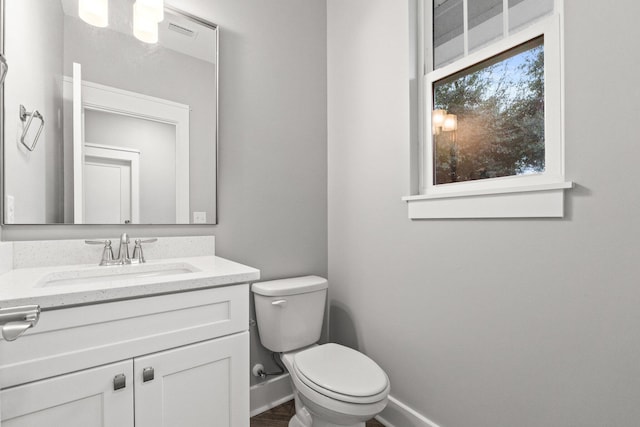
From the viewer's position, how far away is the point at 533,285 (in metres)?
1.08

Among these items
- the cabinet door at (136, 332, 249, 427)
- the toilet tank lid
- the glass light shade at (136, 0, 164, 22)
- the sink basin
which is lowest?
the cabinet door at (136, 332, 249, 427)

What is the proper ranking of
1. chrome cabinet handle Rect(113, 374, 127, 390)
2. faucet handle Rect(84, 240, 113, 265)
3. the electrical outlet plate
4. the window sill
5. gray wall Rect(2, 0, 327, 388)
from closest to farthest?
1. chrome cabinet handle Rect(113, 374, 127, 390)
2. the window sill
3. faucet handle Rect(84, 240, 113, 265)
4. the electrical outlet plate
5. gray wall Rect(2, 0, 327, 388)

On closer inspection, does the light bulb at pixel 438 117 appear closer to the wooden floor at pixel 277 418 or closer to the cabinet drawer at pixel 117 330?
the cabinet drawer at pixel 117 330

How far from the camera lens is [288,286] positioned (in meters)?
1.60

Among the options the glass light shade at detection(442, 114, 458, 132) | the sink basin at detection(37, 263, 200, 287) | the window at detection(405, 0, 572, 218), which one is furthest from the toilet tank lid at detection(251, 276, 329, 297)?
the glass light shade at detection(442, 114, 458, 132)

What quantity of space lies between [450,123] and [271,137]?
959mm

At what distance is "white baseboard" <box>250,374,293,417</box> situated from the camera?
5.52 ft

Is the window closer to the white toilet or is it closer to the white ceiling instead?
the white toilet

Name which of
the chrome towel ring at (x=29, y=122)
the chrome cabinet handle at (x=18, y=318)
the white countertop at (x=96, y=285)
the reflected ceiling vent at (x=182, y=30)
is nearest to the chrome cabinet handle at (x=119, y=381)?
the white countertop at (x=96, y=285)

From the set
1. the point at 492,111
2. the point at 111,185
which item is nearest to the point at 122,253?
the point at 111,185

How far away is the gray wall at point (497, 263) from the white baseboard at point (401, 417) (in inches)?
1.3

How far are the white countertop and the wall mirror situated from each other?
0.77 ft

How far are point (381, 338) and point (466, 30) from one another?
157 centimetres

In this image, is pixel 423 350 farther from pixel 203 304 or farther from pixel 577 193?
pixel 203 304
